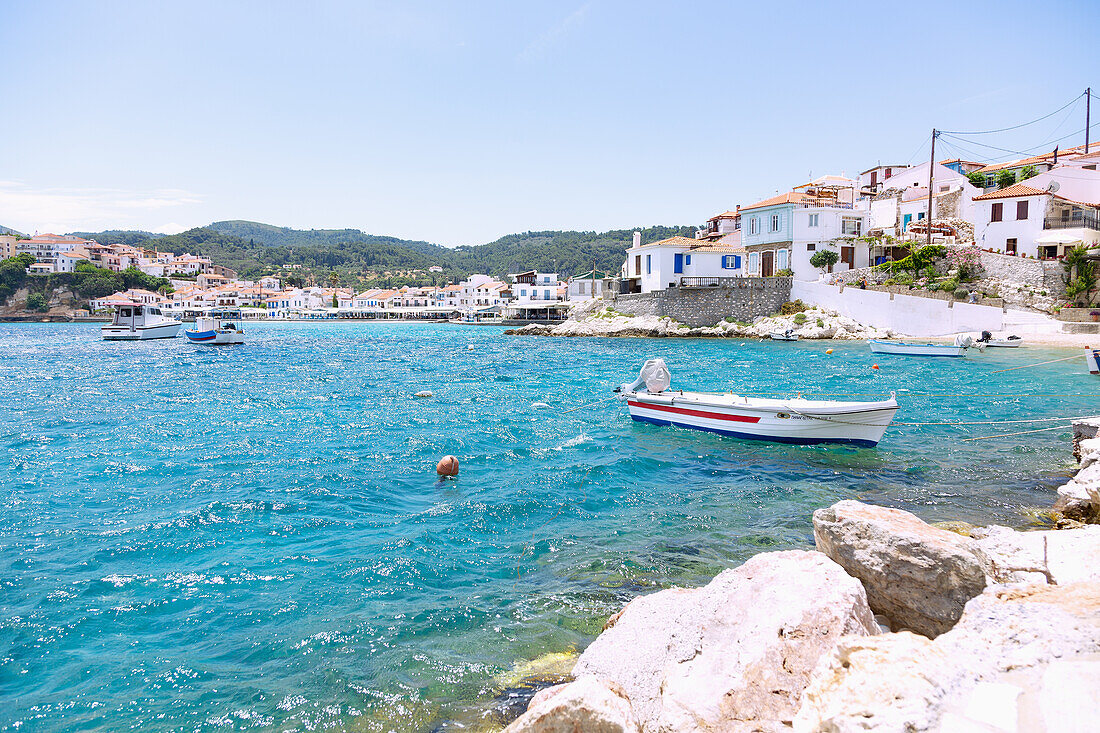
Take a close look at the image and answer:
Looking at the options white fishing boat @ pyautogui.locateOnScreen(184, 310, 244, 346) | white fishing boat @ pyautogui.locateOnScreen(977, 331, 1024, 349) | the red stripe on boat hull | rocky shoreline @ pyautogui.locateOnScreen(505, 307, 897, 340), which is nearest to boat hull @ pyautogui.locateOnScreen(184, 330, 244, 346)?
white fishing boat @ pyautogui.locateOnScreen(184, 310, 244, 346)

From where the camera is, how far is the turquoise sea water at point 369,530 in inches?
233

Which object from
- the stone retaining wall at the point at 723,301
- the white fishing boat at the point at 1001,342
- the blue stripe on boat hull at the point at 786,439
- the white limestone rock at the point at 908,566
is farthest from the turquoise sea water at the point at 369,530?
the stone retaining wall at the point at 723,301

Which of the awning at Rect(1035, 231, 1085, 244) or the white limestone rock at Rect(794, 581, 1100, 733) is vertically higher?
the awning at Rect(1035, 231, 1085, 244)

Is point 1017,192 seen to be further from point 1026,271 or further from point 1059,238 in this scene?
point 1026,271

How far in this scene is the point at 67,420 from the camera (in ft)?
63.1

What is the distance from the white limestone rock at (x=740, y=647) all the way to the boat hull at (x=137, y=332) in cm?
6077

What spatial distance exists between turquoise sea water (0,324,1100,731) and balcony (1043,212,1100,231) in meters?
26.5

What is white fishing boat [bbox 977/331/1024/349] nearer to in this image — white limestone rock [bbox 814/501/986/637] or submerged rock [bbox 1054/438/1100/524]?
submerged rock [bbox 1054/438/1100/524]

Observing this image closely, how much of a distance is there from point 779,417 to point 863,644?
37.8 feet

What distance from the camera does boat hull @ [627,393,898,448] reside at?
13789 mm

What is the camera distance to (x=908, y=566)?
5059mm

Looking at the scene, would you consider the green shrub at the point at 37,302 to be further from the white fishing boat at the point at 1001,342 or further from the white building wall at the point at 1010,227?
the white building wall at the point at 1010,227

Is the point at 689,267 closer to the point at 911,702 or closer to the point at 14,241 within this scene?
the point at 911,702

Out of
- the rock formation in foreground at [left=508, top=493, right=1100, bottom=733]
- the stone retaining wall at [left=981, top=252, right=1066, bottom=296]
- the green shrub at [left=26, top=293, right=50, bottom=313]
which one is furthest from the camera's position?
the green shrub at [left=26, top=293, right=50, bottom=313]
